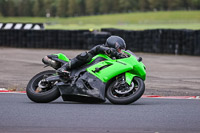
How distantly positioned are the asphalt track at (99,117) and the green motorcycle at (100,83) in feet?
0.48

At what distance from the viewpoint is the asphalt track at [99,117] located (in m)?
6.11

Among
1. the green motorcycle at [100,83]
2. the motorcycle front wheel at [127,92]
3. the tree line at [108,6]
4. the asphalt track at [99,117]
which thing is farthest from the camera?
the tree line at [108,6]

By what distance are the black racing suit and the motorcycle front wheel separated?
47 cm

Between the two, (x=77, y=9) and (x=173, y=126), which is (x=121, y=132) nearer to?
(x=173, y=126)

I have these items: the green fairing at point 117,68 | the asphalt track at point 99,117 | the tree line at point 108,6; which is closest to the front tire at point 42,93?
the asphalt track at point 99,117

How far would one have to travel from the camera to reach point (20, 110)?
24.6ft

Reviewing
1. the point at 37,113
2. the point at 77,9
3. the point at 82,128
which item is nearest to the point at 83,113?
the point at 37,113

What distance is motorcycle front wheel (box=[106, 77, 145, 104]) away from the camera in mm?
7930

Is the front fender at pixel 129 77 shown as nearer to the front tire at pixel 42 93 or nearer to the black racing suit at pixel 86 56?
the black racing suit at pixel 86 56

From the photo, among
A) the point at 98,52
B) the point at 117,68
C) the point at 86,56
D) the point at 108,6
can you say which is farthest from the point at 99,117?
the point at 108,6

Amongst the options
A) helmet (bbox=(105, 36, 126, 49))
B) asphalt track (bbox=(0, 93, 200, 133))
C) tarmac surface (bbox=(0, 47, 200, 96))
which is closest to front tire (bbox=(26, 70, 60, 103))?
asphalt track (bbox=(0, 93, 200, 133))

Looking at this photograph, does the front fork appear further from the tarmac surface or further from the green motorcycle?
the tarmac surface

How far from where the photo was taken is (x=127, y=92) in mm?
8023

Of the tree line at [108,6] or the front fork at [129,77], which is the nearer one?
the front fork at [129,77]
